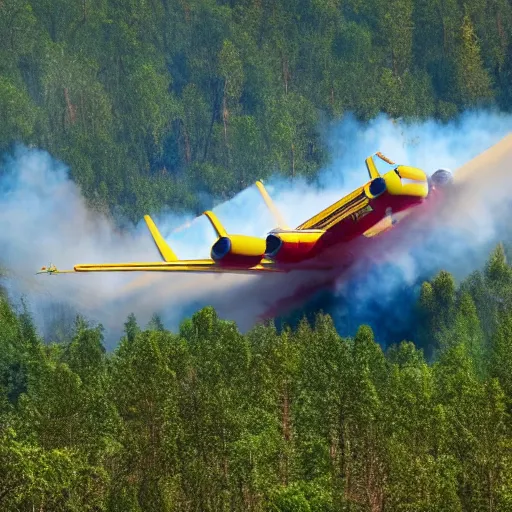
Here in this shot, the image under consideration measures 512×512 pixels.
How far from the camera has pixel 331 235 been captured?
116 m

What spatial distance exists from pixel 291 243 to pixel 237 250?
6890 mm

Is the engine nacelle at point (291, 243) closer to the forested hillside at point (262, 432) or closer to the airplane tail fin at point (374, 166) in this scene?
the forested hillside at point (262, 432)

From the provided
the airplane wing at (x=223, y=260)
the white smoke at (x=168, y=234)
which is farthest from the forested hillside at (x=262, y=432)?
the white smoke at (x=168, y=234)

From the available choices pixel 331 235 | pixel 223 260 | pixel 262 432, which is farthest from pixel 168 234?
pixel 262 432

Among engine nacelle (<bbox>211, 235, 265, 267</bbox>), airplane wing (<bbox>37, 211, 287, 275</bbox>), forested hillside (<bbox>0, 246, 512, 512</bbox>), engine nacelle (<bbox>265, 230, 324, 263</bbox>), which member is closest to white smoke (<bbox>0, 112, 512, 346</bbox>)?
airplane wing (<bbox>37, 211, 287, 275</bbox>)

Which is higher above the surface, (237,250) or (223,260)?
(237,250)

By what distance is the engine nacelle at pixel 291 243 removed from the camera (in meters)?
115

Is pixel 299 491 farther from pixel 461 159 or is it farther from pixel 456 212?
pixel 461 159

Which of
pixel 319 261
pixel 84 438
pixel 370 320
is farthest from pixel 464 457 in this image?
pixel 370 320

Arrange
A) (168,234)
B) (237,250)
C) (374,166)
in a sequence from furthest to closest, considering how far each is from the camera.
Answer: (168,234), (374,166), (237,250)

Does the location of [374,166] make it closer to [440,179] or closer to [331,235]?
[440,179]

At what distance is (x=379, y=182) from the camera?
113 m

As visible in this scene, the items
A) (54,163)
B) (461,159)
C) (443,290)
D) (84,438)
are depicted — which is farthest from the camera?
(54,163)

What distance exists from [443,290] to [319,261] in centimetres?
1918
